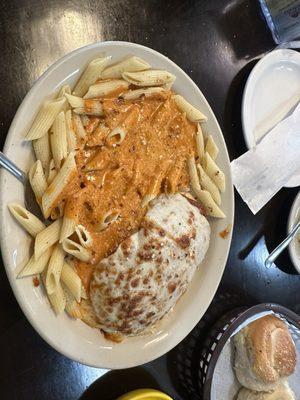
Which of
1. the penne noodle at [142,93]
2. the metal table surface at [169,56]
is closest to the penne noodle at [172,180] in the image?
the penne noodle at [142,93]

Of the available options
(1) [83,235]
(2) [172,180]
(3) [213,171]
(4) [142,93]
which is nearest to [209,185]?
(3) [213,171]

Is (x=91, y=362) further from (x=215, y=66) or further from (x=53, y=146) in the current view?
(x=215, y=66)

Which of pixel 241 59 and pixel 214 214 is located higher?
pixel 241 59

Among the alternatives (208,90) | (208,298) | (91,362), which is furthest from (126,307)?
(208,90)

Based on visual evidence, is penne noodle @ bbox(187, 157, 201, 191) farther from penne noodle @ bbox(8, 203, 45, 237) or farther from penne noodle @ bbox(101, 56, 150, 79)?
penne noodle @ bbox(8, 203, 45, 237)

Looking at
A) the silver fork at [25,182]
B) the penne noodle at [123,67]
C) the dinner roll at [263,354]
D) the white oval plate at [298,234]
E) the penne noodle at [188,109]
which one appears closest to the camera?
the silver fork at [25,182]

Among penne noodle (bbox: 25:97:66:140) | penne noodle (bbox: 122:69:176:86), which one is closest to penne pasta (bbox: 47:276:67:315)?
penne noodle (bbox: 25:97:66:140)

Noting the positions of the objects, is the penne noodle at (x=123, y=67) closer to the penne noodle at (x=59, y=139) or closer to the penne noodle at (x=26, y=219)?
the penne noodle at (x=59, y=139)
